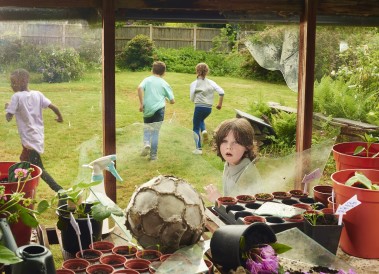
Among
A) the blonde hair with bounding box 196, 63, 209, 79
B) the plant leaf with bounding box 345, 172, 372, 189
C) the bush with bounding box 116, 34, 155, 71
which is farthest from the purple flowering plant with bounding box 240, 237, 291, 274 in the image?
the blonde hair with bounding box 196, 63, 209, 79

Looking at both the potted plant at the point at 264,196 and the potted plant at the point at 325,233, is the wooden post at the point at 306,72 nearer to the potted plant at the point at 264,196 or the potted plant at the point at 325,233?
the potted plant at the point at 264,196

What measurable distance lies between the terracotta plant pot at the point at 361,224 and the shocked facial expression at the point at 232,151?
1055mm

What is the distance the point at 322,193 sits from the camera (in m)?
2.46

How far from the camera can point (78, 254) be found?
6.16 feet

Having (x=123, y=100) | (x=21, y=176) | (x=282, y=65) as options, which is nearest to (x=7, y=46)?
(x=21, y=176)

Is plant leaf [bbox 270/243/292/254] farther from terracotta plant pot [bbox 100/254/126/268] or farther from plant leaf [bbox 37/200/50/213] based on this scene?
plant leaf [bbox 37/200/50/213]

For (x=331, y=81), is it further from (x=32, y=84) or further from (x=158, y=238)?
(x=158, y=238)

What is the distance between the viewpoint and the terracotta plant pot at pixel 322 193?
2.44 metres

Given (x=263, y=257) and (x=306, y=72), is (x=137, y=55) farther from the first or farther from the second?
(x=263, y=257)

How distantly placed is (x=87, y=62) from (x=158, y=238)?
145 centimetres

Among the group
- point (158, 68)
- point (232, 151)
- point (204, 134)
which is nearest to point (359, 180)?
point (232, 151)

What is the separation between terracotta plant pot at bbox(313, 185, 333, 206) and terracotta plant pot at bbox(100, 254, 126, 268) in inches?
39.7

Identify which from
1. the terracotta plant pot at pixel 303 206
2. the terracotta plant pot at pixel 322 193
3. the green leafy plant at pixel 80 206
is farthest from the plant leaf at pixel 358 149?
the green leafy plant at pixel 80 206

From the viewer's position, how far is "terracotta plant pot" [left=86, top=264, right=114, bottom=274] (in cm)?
173
